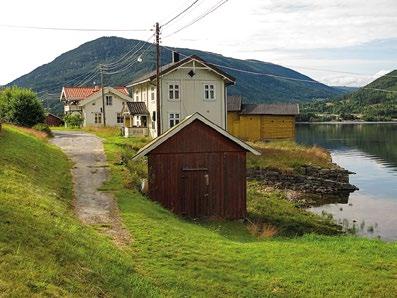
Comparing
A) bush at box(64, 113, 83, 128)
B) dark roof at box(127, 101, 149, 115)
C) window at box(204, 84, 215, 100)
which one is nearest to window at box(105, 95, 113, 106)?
bush at box(64, 113, 83, 128)

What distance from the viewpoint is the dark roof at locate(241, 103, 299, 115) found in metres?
60.2

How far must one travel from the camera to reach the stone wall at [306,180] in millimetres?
40750

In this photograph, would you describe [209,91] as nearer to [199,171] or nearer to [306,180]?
[306,180]

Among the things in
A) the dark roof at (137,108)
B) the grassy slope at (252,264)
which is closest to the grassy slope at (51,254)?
the grassy slope at (252,264)

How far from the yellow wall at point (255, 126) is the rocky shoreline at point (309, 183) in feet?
50.1

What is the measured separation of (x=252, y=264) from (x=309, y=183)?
1141 inches

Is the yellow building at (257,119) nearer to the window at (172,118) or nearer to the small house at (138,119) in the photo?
the small house at (138,119)

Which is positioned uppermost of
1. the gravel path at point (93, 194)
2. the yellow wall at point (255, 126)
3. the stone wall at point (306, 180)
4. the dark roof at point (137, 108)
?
the dark roof at point (137, 108)

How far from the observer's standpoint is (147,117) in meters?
54.8

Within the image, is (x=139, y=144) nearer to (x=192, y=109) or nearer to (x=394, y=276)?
(x=192, y=109)

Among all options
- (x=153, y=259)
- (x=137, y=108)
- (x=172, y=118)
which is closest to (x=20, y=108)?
(x=137, y=108)

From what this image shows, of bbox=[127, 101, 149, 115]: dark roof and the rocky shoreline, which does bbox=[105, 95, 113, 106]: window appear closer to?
bbox=[127, 101, 149, 115]: dark roof

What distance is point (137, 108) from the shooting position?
180 ft

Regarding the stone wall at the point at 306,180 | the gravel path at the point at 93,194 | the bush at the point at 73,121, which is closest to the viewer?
the gravel path at the point at 93,194
